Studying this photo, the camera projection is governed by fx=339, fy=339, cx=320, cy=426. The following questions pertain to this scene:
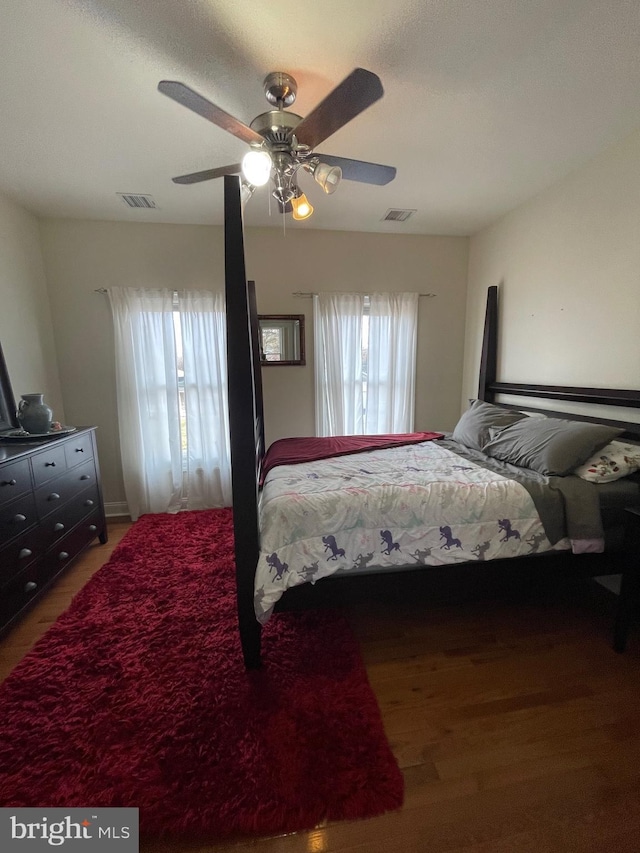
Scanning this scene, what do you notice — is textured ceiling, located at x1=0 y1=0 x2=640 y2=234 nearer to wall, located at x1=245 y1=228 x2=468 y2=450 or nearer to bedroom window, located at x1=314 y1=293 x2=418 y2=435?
wall, located at x1=245 y1=228 x2=468 y2=450

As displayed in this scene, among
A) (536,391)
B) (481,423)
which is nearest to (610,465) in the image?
(481,423)

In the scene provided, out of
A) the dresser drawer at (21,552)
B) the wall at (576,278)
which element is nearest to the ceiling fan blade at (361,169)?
the wall at (576,278)

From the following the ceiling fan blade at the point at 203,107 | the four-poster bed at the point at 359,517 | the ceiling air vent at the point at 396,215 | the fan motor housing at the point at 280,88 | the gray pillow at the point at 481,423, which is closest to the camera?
the ceiling fan blade at the point at 203,107

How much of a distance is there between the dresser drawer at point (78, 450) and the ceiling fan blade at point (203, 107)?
2.07 meters

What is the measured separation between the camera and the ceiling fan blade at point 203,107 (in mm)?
1126

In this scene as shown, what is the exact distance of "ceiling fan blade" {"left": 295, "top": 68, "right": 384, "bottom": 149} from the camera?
1107 millimetres

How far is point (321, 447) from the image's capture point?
8.32 ft

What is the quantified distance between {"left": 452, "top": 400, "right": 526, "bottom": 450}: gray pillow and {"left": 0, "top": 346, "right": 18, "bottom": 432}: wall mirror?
326 centimetres

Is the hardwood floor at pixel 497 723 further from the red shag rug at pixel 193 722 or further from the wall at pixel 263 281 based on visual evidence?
the wall at pixel 263 281

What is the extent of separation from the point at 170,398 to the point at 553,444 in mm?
3012

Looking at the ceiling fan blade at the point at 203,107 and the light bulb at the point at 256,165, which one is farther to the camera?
A: the light bulb at the point at 256,165

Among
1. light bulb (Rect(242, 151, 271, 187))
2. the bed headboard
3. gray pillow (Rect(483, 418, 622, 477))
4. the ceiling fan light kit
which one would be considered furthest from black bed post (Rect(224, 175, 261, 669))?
the bed headboard

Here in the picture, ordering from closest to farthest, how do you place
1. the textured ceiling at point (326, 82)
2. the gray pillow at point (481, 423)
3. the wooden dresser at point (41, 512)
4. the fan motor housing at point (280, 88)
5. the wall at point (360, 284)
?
the textured ceiling at point (326, 82) → the fan motor housing at point (280, 88) → the wooden dresser at point (41, 512) → the gray pillow at point (481, 423) → the wall at point (360, 284)

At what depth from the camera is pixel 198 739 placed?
1.26 metres
